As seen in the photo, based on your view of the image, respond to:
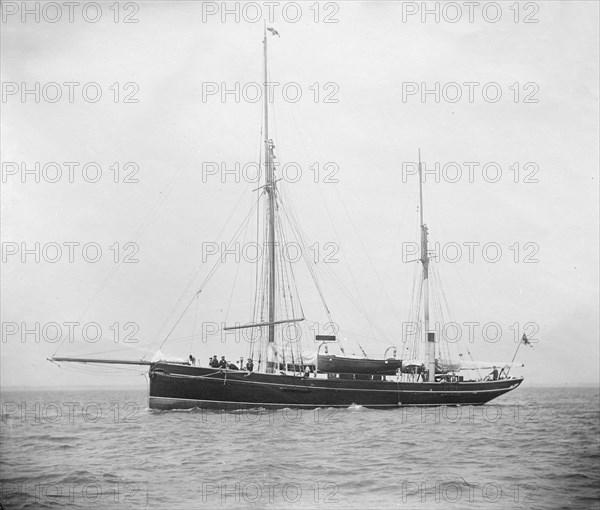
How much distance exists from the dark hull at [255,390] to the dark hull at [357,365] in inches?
18.7

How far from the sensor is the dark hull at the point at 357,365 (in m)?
23.2

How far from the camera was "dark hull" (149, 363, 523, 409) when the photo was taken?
71.9 ft

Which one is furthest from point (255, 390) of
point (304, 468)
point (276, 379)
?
point (304, 468)

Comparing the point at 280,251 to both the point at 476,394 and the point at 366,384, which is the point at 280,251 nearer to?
the point at 366,384

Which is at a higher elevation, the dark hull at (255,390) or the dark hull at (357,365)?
the dark hull at (357,365)

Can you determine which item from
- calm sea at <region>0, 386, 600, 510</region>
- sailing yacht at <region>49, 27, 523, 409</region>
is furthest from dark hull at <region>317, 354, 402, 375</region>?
calm sea at <region>0, 386, 600, 510</region>

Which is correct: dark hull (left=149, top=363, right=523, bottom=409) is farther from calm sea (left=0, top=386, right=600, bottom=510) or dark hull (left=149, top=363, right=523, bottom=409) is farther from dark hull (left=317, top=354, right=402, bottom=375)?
calm sea (left=0, top=386, right=600, bottom=510)

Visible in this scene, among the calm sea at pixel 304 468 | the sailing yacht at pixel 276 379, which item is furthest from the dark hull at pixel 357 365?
the calm sea at pixel 304 468

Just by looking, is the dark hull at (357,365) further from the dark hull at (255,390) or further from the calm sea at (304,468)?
the calm sea at (304,468)

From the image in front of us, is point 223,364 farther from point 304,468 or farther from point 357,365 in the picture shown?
point 304,468

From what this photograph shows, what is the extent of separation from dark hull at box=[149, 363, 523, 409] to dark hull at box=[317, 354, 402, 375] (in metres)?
0.47

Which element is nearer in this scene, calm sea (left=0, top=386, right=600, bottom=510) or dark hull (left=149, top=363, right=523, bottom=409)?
calm sea (left=0, top=386, right=600, bottom=510)

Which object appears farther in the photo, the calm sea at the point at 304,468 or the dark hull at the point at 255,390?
the dark hull at the point at 255,390

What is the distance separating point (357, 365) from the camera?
2369 centimetres
